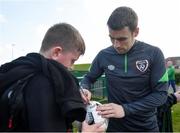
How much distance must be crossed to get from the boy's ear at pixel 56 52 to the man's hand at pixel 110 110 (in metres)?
0.72

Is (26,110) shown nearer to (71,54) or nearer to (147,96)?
(71,54)

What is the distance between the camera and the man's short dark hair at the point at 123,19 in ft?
10.9

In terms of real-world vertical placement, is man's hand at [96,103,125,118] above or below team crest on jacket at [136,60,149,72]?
below

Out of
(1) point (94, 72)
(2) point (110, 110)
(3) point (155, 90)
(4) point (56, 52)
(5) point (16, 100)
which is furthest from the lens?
(1) point (94, 72)

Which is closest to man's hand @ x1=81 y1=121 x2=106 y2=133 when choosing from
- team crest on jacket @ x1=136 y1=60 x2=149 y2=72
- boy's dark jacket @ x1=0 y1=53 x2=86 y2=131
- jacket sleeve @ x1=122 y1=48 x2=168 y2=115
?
boy's dark jacket @ x1=0 y1=53 x2=86 y2=131

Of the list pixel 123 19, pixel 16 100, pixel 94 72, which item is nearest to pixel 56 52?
pixel 16 100

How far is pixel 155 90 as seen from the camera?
3.35 metres

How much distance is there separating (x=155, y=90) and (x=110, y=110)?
1.57 ft

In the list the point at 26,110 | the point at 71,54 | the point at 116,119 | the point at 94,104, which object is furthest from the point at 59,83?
the point at 116,119

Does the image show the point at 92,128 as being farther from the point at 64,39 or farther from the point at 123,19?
the point at 123,19

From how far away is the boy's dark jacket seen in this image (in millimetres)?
2143

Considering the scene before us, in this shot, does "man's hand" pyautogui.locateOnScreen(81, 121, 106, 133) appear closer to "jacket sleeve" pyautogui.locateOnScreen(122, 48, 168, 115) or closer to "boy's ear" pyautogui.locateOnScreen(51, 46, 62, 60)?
"boy's ear" pyautogui.locateOnScreen(51, 46, 62, 60)

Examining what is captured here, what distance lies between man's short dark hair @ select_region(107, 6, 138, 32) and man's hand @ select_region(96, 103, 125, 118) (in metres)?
0.65

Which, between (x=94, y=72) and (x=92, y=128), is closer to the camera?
(x=92, y=128)
